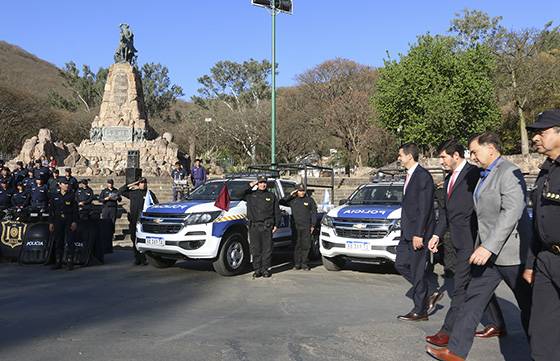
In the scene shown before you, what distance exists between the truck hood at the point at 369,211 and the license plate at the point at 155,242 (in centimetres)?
299

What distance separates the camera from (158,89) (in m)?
77.9

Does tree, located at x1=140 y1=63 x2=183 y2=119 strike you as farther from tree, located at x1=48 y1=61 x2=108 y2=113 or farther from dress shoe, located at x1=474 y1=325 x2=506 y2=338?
dress shoe, located at x1=474 y1=325 x2=506 y2=338

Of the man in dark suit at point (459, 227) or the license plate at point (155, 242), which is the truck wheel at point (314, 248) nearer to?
the license plate at point (155, 242)

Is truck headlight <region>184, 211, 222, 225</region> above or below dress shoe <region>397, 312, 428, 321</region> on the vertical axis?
above

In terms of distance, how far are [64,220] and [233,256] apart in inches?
130

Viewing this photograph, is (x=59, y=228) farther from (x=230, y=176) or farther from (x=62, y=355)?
(x=62, y=355)

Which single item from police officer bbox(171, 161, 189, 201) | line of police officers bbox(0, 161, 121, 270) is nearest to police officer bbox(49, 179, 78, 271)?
line of police officers bbox(0, 161, 121, 270)

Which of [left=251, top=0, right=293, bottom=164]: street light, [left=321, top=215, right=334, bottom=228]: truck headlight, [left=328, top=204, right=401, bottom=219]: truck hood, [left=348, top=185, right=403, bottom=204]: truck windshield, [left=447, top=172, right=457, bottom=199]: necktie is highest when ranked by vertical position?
[left=251, top=0, right=293, bottom=164]: street light

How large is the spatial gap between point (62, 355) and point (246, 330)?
1829mm

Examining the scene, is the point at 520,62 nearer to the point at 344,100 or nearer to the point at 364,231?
the point at 344,100

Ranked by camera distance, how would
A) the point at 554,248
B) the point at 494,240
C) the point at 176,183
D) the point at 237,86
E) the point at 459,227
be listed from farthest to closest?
the point at 237,86 < the point at 176,183 < the point at 459,227 < the point at 494,240 < the point at 554,248

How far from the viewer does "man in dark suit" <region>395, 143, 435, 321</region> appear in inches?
245

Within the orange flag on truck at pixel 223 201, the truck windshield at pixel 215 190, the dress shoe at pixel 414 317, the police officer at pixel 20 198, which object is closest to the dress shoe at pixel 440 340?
the dress shoe at pixel 414 317

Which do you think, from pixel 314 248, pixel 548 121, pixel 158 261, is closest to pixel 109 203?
pixel 158 261
